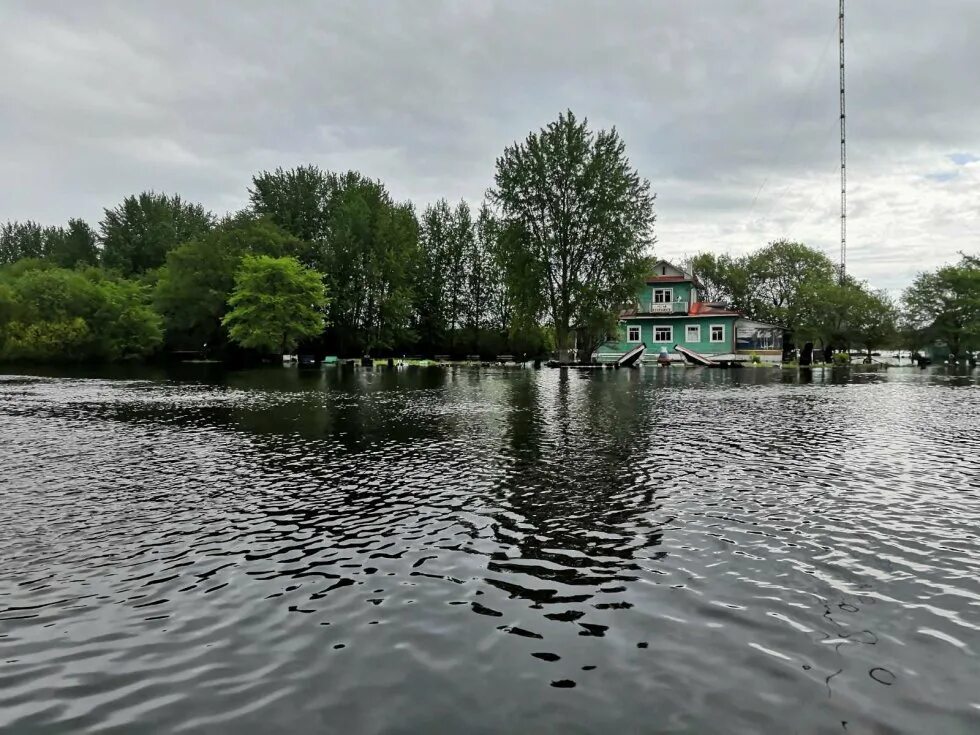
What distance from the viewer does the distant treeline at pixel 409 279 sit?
2475 inches

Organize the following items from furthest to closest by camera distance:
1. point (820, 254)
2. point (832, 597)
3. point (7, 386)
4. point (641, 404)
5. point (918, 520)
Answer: point (820, 254), point (7, 386), point (641, 404), point (918, 520), point (832, 597)

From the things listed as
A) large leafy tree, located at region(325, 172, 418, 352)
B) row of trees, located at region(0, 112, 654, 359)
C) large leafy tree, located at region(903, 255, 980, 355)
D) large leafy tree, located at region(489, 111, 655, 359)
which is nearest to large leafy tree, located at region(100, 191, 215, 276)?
row of trees, located at region(0, 112, 654, 359)

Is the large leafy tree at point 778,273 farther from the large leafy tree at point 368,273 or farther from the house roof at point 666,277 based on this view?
the large leafy tree at point 368,273

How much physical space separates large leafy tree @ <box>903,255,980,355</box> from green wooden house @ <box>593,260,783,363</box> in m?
21.4

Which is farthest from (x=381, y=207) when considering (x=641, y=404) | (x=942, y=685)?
(x=942, y=685)

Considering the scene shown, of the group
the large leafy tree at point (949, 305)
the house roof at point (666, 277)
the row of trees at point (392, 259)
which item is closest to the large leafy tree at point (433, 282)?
the row of trees at point (392, 259)

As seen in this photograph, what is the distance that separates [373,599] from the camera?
7.68 meters

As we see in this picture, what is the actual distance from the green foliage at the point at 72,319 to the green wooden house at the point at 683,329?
60162 millimetres

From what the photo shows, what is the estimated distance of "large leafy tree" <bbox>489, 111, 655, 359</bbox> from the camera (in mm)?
62156

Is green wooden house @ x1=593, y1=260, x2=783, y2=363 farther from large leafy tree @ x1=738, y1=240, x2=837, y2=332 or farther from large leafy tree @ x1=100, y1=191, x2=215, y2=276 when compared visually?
large leafy tree @ x1=100, y1=191, x2=215, y2=276

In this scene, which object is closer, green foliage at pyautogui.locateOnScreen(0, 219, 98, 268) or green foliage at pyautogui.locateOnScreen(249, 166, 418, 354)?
green foliage at pyautogui.locateOnScreen(249, 166, 418, 354)

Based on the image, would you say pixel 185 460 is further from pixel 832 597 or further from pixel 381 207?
pixel 381 207

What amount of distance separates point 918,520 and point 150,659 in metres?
12.1

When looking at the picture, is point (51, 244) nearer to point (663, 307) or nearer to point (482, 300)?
point (482, 300)
